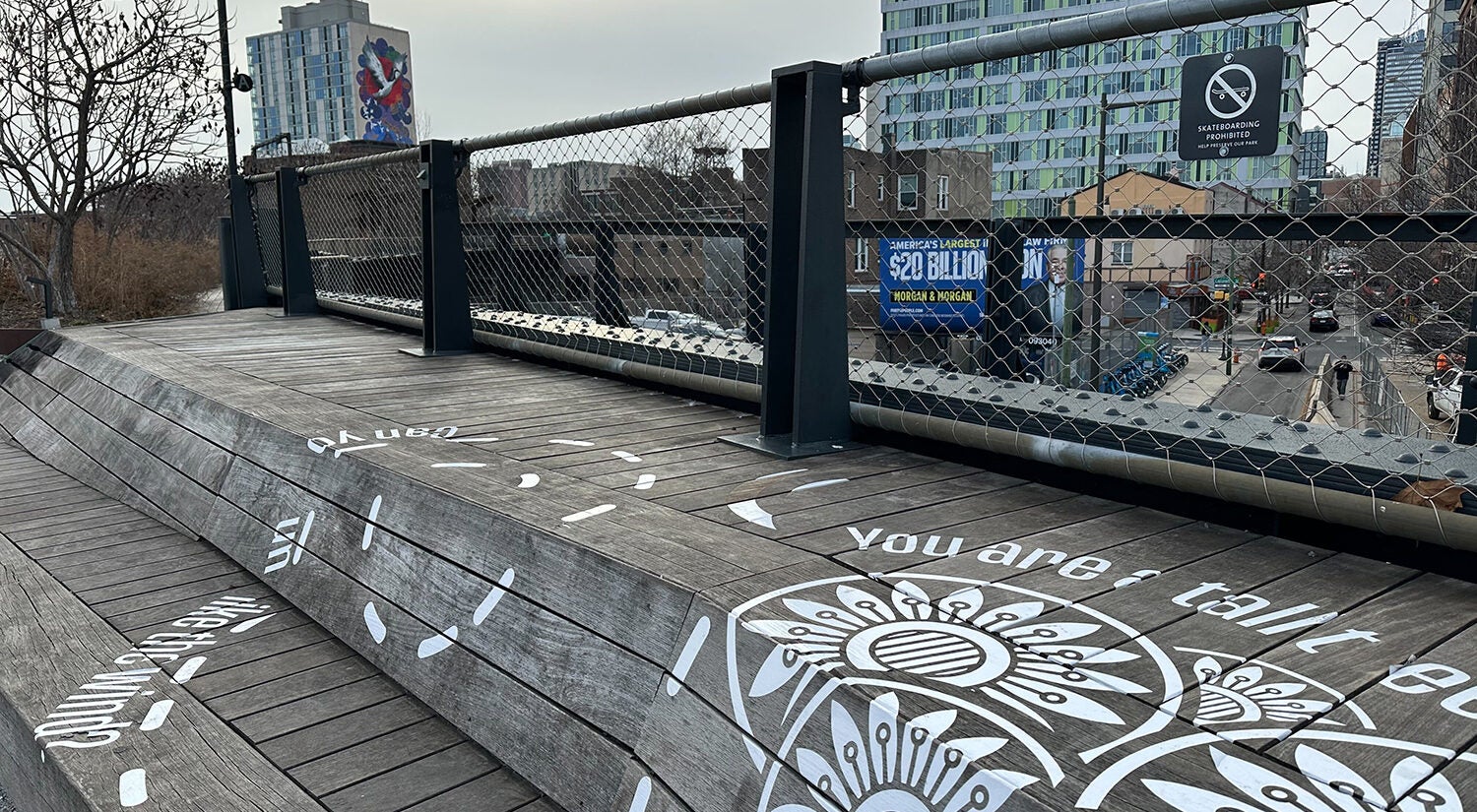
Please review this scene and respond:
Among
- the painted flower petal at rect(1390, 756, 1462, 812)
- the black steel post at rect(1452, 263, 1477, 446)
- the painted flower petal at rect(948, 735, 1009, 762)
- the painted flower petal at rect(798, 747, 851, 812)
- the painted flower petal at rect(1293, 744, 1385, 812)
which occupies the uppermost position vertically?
the black steel post at rect(1452, 263, 1477, 446)

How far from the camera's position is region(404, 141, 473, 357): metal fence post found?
18.2ft

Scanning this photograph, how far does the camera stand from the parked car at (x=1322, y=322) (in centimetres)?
208

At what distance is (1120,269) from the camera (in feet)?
8.20

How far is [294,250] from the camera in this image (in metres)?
8.26

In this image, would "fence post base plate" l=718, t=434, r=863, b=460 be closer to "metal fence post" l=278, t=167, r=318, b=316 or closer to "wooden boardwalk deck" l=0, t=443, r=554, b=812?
"wooden boardwalk deck" l=0, t=443, r=554, b=812

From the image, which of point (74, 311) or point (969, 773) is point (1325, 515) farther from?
point (74, 311)

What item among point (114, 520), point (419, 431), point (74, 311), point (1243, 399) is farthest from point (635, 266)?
point (74, 311)

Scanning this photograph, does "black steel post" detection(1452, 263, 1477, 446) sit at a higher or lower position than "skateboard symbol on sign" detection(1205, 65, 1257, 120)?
lower

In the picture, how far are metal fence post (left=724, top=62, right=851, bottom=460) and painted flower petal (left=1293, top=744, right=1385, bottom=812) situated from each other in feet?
6.32

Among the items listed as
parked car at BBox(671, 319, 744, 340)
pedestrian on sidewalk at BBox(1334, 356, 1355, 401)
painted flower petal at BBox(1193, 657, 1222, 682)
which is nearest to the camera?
painted flower petal at BBox(1193, 657, 1222, 682)

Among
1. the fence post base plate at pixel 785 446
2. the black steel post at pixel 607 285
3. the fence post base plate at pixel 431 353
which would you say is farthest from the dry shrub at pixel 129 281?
the fence post base plate at pixel 785 446

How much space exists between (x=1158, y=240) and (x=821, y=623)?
1.30 meters

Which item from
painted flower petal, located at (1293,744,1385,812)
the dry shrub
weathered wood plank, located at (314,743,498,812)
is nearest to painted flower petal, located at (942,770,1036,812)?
painted flower petal, located at (1293,744,1385,812)

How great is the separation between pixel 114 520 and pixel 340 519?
5.21 ft
